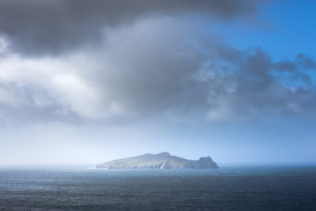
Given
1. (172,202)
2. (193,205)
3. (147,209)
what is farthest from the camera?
(172,202)

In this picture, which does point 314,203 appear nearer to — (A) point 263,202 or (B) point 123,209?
(A) point 263,202

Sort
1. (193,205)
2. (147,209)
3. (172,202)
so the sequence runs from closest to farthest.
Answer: (147,209) → (193,205) → (172,202)

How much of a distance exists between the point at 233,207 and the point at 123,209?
105 feet

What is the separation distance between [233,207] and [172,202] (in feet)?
Answer: 69.0

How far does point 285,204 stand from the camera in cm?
9831

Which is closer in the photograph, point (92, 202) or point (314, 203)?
point (314, 203)

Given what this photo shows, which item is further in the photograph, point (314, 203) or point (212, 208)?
point (314, 203)

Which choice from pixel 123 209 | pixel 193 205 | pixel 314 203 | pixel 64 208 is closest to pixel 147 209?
pixel 123 209

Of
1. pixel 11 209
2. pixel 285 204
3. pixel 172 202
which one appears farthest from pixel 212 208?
pixel 11 209

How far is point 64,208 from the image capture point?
3674 inches

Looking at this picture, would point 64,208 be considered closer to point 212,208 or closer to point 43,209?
point 43,209

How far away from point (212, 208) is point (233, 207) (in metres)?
6.38

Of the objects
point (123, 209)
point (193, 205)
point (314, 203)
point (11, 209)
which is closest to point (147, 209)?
point (123, 209)

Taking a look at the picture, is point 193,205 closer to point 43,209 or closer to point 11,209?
point 43,209
